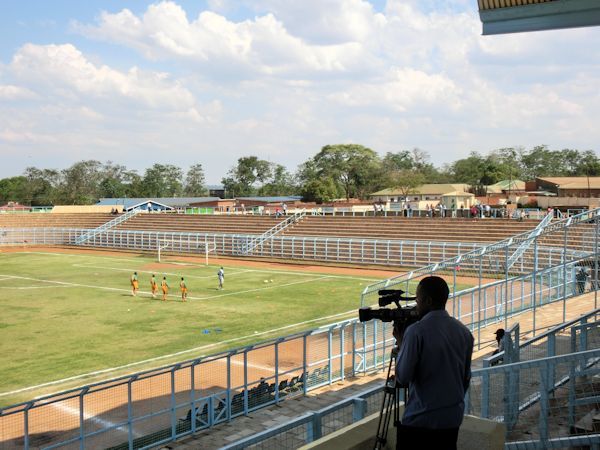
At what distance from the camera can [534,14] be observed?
12.2 metres

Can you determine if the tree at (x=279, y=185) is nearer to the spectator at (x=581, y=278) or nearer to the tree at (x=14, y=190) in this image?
the tree at (x=14, y=190)

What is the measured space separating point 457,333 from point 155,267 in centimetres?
4275

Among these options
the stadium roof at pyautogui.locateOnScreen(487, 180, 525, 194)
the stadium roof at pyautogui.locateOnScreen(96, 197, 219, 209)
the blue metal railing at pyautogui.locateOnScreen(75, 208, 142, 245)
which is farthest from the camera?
the stadium roof at pyautogui.locateOnScreen(487, 180, 525, 194)

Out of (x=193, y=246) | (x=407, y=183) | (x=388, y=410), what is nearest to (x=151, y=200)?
(x=407, y=183)

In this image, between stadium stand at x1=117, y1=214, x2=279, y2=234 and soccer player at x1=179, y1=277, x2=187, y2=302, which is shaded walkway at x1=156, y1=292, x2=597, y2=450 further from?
stadium stand at x1=117, y1=214, x2=279, y2=234

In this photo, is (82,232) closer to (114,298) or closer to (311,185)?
(114,298)

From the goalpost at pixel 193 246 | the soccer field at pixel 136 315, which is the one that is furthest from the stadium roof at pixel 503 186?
the soccer field at pixel 136 315

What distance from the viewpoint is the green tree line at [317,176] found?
114 m

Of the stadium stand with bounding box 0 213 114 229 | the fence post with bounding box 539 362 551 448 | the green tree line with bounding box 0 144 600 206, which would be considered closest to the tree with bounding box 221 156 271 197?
the green tree line with bounding box 0 144 600 206

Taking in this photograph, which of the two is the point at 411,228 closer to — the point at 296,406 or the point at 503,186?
the point at 296,406

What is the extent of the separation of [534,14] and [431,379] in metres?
9.86

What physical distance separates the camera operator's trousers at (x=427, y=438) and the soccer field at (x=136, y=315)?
14492 mm

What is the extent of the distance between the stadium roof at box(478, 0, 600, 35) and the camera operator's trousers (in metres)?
9.94

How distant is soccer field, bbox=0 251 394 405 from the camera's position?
1997 cm
